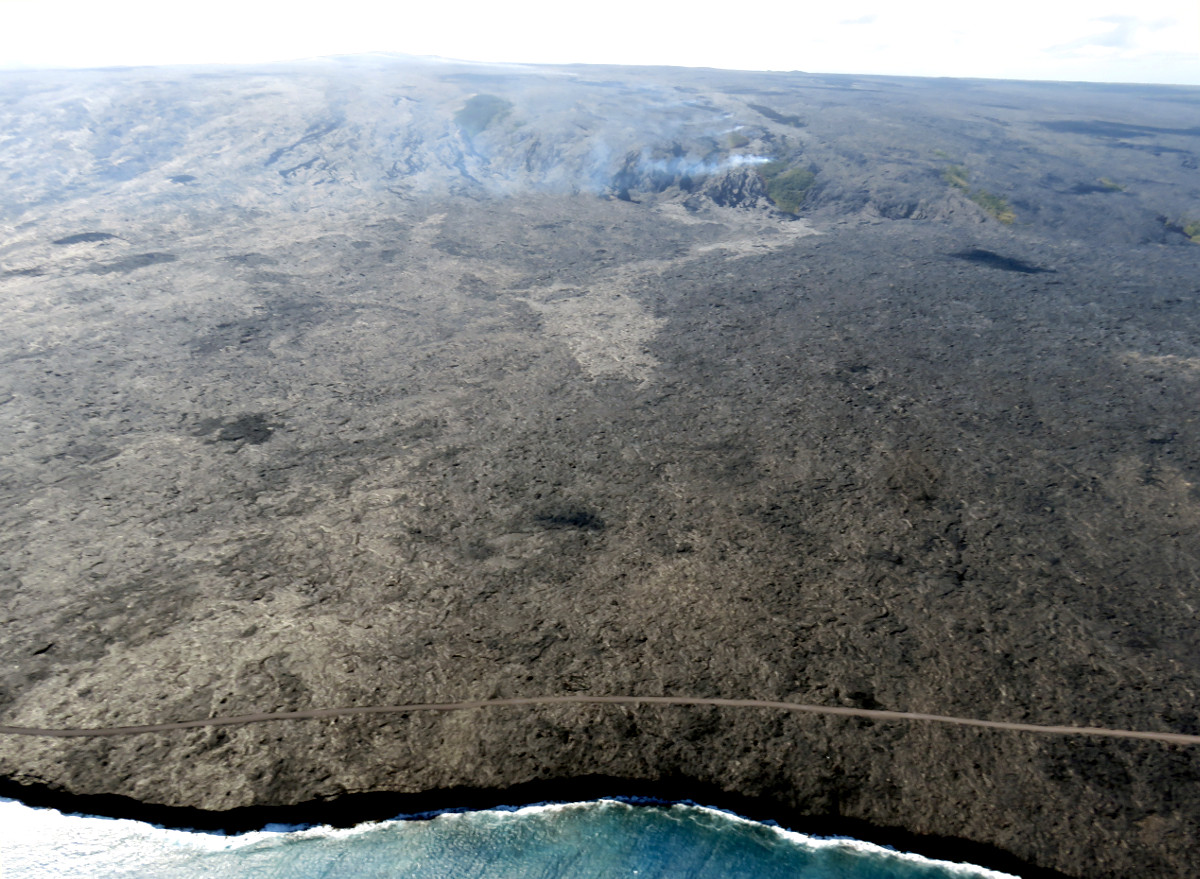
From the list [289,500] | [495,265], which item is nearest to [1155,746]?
[289,500]

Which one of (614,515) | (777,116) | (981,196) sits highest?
(777,116)

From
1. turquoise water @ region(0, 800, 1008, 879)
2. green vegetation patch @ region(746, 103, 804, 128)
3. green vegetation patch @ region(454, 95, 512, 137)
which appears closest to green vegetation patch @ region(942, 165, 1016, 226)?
green vegetation patch @ region(746, 103, 804, 128)

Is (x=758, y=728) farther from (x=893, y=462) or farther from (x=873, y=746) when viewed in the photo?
(x=893, y=462)

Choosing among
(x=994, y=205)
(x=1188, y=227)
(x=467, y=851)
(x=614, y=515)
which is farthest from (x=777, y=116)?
(x=467, y=851)

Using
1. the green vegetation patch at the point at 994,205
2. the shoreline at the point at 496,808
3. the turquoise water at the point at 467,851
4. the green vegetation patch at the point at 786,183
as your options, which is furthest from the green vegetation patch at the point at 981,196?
the turquoise water at the point at 467,851

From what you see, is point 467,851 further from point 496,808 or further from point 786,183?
point 786,183

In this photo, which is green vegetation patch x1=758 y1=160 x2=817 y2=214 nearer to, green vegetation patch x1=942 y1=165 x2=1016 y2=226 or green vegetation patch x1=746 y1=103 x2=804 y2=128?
green vegetation patch x1=942 y1=165 x2=1016 y2=226
